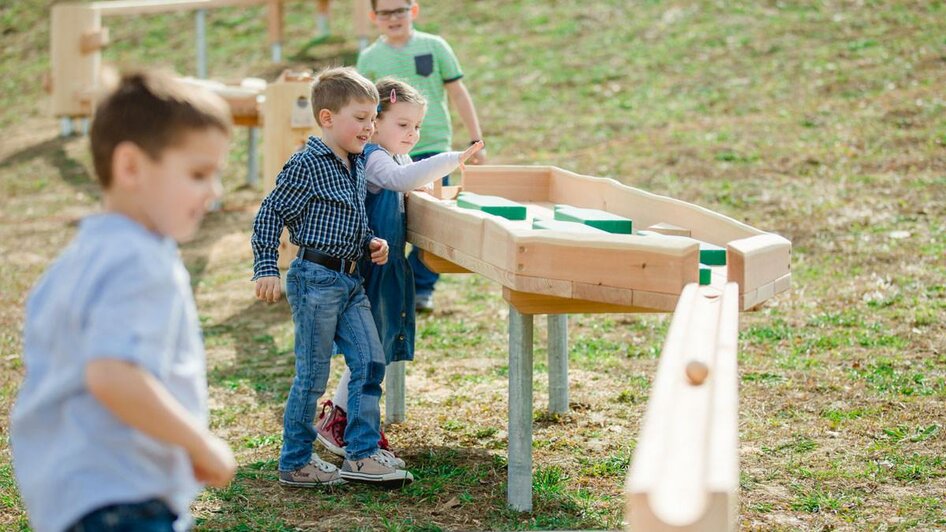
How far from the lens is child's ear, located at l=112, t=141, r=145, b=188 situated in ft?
6.74

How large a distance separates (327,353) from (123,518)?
2241 millimetres

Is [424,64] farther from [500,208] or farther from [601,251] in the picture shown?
[601,251]

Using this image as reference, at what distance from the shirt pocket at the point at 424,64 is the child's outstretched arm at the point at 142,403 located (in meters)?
4.35

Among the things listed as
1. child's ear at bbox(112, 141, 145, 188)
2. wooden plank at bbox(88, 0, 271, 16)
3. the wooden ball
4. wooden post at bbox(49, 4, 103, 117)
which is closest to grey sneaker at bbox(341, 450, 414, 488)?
the wooden ball

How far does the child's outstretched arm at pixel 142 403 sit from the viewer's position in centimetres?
195

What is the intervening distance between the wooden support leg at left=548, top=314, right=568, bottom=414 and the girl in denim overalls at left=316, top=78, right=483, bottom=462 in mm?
810

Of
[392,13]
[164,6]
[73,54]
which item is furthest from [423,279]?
[73,54]

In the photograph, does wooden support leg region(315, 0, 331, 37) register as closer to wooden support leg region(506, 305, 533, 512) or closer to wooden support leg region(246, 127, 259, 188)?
wooden support leg region(246, 127, 259, 188)

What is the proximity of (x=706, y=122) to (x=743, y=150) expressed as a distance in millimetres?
1008

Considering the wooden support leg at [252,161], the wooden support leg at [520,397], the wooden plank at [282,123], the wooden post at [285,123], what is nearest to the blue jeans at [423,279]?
the wooden post at [285,123]

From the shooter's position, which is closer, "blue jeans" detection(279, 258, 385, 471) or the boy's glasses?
"blue jeans" detection(279, 258, 385, 471)

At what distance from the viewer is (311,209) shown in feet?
13.9

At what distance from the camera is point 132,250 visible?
2.00 m

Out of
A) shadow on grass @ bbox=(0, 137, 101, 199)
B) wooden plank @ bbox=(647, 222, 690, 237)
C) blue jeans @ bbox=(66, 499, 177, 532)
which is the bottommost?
shadow on grass @ bbox=(0, 137, 101, 199)
